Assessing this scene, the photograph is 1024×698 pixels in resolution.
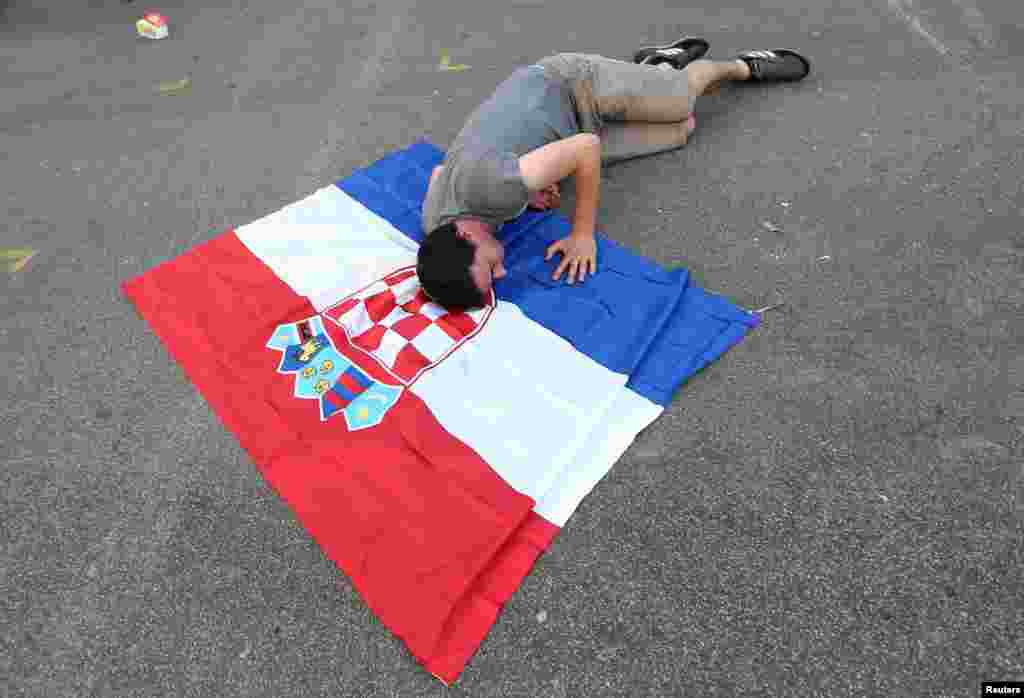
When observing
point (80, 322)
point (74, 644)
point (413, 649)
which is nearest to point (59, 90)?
point (80, 322)

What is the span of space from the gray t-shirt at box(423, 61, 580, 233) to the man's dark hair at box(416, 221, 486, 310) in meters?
0.20

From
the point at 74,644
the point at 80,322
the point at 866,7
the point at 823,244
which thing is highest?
the point at 866,7

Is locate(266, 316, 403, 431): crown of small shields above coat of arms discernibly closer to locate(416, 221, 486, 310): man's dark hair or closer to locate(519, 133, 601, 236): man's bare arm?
locate(416, 221, 486, 310): man's dark hair

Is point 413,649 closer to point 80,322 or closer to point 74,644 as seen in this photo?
point 74,644

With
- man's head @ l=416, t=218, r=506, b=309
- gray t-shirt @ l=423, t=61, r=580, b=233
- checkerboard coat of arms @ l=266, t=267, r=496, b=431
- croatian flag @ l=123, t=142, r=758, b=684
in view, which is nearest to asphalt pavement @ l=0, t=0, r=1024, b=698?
croatian flag @ l=123, t=142, r=758, b=684

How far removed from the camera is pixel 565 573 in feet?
5.07

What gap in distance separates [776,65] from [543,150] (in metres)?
1.78

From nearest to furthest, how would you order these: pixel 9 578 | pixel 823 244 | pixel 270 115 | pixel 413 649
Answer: pixel 413 649 < pixel 9 578 < pixel 823 244 < pixel 270 115

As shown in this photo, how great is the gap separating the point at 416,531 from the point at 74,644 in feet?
3.04

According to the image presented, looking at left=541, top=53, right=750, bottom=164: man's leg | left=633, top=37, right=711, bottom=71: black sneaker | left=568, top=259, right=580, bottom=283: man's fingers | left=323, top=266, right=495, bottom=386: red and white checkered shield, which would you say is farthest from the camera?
left=633, top=37, right=711, bottom=71: black sneaker

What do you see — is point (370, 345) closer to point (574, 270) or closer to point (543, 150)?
point (574, 270)

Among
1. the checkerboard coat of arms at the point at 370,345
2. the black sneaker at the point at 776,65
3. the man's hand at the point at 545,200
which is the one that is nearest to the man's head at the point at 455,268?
the checkerboard coat of arms at the point at 370,345

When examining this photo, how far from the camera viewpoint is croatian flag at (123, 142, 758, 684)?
1.59 meters

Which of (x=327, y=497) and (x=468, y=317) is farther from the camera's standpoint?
(x=468, y=317)
